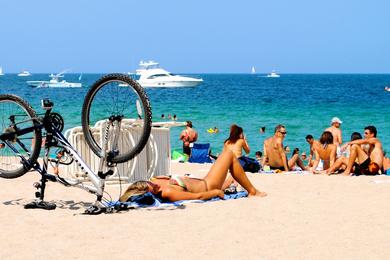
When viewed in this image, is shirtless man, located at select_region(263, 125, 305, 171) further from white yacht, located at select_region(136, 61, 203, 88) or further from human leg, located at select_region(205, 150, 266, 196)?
white yacht, located at select_region(136, 61, 203, 88)

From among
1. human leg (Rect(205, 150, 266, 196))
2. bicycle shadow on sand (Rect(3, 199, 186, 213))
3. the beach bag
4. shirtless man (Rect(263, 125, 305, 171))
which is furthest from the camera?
shirtless man (Rect(263, 125, 305, 171))

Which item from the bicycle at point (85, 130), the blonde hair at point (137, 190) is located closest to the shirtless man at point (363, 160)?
the blonde hair at point (137, 190)

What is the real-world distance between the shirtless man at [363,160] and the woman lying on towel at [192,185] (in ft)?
10.9

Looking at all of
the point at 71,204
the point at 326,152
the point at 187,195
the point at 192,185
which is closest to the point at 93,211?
the point at 71,204

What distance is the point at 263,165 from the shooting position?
12938 millimetres

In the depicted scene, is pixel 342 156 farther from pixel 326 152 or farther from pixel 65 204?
pixel 65 204

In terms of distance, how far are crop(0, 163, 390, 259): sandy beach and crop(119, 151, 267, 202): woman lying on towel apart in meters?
0.25

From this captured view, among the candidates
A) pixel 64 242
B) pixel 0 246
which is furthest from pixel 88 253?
pixel 0 246

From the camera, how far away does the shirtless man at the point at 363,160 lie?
11.0 metres

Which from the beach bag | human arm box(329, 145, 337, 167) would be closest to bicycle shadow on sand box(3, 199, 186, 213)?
the beach bag

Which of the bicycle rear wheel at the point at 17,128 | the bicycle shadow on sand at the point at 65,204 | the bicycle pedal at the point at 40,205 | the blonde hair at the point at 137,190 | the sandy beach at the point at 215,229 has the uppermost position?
the bicycle rear wheel at the point at 17,128

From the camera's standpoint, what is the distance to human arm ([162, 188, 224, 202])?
25.7ft

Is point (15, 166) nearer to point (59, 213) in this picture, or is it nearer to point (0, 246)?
point (59, 213)

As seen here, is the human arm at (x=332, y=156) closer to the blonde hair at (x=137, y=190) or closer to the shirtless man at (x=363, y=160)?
Answer: the shirtless man at (x=363, y=160)
